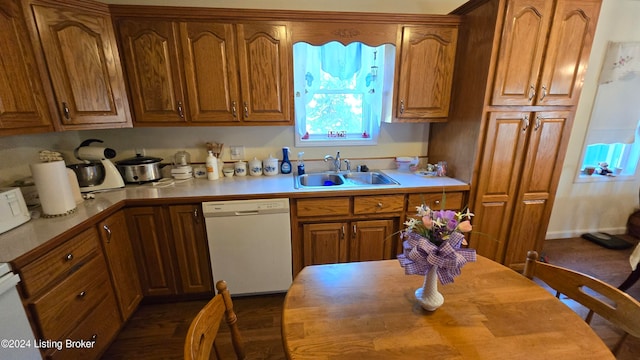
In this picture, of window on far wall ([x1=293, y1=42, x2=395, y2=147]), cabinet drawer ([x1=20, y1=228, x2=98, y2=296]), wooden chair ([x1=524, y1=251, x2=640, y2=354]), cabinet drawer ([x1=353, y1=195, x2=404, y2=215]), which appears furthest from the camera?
window on far wall ([x1=293, y1=42, x2=395, y2=147])

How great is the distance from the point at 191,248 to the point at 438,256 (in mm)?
1712

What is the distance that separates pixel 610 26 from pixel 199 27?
142 inches

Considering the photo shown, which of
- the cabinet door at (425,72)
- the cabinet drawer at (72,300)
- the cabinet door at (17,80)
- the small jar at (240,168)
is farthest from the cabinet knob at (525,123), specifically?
the cabinet door at (17,80)

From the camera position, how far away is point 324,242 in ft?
6.70

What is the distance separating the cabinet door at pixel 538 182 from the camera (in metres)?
1.95

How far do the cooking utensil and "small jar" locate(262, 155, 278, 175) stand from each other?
0.83 meters

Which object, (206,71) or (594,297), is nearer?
(594,297)

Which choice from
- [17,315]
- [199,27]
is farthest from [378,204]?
[17,315]

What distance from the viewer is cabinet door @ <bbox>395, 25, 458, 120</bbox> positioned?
2.00 metres

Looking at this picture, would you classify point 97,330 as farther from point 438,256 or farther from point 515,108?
point 515,108

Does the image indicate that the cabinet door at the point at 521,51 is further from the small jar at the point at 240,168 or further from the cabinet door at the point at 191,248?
the cabinet door at the point at 191,248

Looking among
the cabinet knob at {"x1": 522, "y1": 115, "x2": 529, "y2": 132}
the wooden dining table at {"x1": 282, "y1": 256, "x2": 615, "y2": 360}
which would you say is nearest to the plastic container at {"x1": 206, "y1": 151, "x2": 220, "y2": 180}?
the wooden dining table at {"x1": 282, "y1": 256, "x2": 615, "y2": 360}

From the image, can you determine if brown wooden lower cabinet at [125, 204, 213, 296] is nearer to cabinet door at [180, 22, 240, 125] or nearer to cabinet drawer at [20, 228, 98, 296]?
cabinet drawer at [20, 228, 98, 296]

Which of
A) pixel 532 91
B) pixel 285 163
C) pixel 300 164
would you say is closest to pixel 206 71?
pixel 285 163
